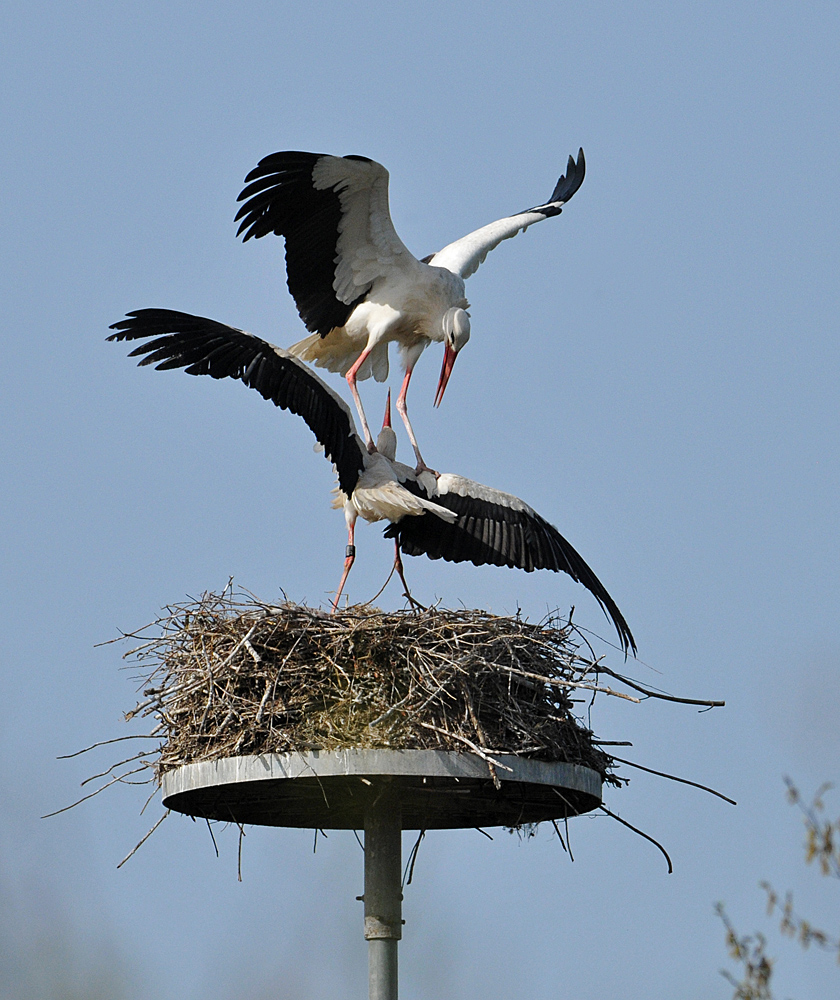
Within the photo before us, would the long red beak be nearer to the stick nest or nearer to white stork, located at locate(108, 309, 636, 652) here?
white stork, located at locate(108, 309, 636, 652)

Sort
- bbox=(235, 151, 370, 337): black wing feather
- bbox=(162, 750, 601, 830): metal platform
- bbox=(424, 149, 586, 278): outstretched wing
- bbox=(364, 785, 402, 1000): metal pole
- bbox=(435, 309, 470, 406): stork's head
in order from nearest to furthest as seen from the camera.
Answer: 1. bbox=(162, 750, 601, 830): metal platform
2. bbox=(364, 785, 402, 1000): metal pole
3. bbox=(235, 151, 370, 337): black wing feather
4. bbox=(435, 309, 470, 406): stork's head
5. bbox=(424, 149, 586, 278): outstretched wing

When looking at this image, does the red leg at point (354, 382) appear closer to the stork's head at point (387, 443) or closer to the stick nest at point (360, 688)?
the stork's head at point (387, 443)

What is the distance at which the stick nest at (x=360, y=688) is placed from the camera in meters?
7.07

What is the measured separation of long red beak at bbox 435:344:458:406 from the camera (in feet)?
33.0

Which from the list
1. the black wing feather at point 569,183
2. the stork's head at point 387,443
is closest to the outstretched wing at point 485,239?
the black wing feather at point 569,183

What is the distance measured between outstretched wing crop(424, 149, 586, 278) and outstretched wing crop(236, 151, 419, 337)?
0.80m

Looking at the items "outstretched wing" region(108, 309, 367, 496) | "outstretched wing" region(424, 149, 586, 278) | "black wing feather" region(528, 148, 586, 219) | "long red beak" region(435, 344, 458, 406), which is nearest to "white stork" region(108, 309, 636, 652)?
"outstretched wing" region(108, 309, 367, 496)

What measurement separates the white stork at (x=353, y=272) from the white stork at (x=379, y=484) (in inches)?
13.6

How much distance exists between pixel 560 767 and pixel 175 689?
1850 millimetres

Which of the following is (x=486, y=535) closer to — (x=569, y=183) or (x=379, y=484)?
(x=379, y=484)

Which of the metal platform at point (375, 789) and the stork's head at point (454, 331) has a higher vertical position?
the stork's head at point (454, 331)

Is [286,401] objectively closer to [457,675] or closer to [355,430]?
[355,430]

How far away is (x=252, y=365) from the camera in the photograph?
8336 millimetres

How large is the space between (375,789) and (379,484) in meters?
1.95
